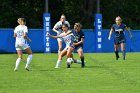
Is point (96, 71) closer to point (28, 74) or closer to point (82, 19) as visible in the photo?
point (28, 74)

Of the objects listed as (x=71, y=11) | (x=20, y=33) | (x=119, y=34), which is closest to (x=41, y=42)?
(x=71, y=11)

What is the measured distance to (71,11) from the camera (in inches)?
1757

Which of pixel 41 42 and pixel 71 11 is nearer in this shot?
pixel 41 42

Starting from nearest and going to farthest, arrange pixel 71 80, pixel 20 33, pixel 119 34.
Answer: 1. pixel 71 80
2. pixel 20 33
3. pixel 119 34

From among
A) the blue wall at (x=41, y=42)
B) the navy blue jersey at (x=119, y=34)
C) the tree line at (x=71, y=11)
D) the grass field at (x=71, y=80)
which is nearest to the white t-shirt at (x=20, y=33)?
the grass field at (x=71, y=80)

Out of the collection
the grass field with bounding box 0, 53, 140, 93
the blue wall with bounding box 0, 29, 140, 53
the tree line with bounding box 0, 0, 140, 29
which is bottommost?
the grass field with bounding box 0, 53, 140, 93

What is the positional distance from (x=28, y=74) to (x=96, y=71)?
93.3 inches

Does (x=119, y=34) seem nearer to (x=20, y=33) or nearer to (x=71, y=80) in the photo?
(x=20, y=33)

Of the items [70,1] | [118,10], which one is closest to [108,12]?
[118,10]

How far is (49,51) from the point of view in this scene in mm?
34094

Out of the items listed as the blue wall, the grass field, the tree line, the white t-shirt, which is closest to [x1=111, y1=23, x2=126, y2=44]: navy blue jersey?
the grass field

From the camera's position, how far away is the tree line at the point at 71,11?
137 feet

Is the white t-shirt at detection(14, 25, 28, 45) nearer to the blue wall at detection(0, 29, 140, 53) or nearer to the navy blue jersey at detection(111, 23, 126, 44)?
the navy blue jersey at detection(111, 23, 126, 44)

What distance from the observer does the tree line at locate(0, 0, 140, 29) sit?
4166cm
